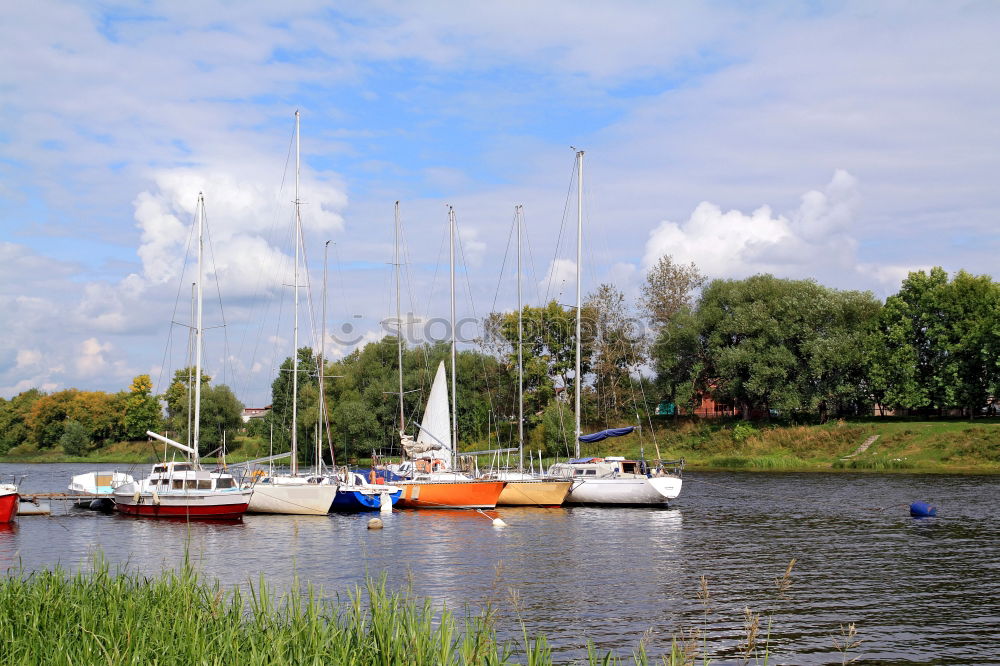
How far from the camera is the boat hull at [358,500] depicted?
48.8 m

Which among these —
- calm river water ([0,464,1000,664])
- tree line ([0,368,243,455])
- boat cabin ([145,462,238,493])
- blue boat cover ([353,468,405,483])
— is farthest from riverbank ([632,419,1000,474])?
tree line ([0,368,243,455])

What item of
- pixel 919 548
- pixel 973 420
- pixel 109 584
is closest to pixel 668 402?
pixel 973 420

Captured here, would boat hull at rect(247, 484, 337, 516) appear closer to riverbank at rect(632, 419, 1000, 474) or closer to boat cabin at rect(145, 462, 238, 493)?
boat cabin at rect(145, 462, 238, 493)

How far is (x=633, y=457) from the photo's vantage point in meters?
87.2

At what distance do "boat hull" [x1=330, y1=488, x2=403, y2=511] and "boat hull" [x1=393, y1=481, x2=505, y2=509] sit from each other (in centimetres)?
84

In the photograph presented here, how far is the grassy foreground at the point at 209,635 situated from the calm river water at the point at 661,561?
163 centimetres

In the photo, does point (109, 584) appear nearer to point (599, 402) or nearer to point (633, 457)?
point (633, 457)

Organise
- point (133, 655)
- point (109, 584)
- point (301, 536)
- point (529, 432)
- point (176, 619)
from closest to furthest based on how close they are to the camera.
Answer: point (133, 655)
point (176, 619)
point (109, 584)
point (301, 536)
point (529, 432)

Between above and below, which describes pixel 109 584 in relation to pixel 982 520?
above

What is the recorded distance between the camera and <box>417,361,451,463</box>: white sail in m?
55.7

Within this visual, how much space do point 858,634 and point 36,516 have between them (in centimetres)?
4111

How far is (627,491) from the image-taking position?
50.4m

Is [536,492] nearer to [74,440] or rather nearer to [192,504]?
[192,504]

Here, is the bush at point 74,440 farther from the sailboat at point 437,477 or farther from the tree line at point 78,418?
the sailboat at point 437,477
